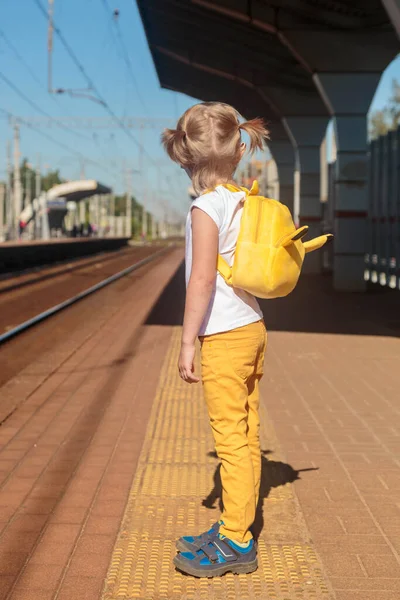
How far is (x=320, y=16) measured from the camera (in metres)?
17.2

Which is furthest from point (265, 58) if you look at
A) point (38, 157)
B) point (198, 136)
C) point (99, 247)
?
point (38, 157)

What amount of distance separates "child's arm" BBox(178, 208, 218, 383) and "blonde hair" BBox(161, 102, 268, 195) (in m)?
0.22

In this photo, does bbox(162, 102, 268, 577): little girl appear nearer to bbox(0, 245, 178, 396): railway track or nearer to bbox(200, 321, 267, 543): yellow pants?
bbox(200, 321, 267, 543): yellow pants

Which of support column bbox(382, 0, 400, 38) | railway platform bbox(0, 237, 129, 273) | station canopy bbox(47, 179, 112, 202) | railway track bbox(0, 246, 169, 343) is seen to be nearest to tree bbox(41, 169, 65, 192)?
station canopy bbox(47, 179, 112, 202)

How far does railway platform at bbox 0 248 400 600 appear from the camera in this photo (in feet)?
11.9

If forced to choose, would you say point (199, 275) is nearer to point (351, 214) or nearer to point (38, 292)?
point (351, 214)

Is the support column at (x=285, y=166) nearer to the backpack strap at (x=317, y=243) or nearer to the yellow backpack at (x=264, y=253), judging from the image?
the backpack strap at (x=317, y=243)

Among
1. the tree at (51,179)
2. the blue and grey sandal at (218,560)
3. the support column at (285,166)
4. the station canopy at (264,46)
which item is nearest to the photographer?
the blue and grey sandal at (218,560)

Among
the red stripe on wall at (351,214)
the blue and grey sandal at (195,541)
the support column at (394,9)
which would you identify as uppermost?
the support column at (394,9)

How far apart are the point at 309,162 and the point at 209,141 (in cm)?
2145

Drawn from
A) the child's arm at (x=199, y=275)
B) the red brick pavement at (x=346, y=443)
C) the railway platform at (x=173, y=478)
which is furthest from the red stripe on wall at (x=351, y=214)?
the child's arm at (x=199, y=275)

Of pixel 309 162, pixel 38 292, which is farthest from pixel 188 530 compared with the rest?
pixel 309 162

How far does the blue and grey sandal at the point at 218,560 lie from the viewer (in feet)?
12.0

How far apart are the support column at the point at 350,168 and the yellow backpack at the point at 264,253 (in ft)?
49.3
